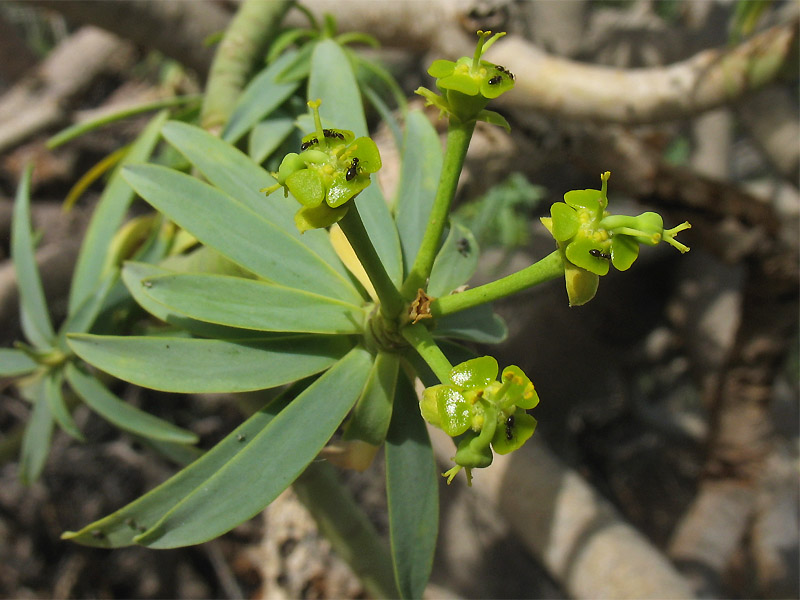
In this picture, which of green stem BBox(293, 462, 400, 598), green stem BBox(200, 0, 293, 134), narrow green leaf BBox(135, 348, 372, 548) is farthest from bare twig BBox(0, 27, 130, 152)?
narrow green leaf BBox(135, 348, 372, 548)

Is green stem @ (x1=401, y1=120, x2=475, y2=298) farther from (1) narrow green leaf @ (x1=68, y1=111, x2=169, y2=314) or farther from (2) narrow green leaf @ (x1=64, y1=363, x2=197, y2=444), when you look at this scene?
(1) narrow green leaf @ (x1=68, y1=111, x2=169, y2=314)

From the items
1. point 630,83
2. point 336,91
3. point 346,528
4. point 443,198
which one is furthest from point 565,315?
point 443,198

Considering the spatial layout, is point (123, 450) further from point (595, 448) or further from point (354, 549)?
point (595, 448)

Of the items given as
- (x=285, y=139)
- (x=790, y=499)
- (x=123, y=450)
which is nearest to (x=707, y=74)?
(x=285, y=139)

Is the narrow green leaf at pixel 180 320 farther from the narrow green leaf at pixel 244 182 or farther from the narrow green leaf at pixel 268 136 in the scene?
the narrow green leaf at pixel 268 136

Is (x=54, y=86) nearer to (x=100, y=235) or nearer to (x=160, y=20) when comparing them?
(x=160, y=20)

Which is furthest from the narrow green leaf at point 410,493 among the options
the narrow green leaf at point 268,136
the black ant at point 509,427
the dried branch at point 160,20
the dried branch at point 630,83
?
the dried branch at point 160,20
